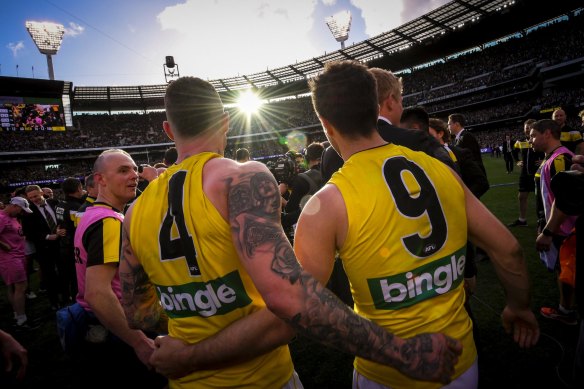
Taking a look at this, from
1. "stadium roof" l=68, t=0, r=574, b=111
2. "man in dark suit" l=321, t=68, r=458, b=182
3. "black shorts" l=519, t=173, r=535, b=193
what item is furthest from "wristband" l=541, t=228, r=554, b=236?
"stadium roof" l=68, t=0, r=574, b=111

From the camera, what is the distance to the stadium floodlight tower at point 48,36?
124 feet

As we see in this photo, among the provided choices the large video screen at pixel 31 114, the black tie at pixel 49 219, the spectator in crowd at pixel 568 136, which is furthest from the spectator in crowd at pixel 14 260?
the large video screen at pixel 31 114

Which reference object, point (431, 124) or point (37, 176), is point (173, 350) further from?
point (37, 176)

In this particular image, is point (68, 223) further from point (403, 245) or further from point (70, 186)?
point (403, 245)

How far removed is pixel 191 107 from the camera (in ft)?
4.96

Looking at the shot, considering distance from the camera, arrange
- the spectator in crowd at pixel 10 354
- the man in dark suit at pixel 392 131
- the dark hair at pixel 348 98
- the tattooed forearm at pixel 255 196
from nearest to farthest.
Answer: the tattooed forearm at pixel 255 196, the dark hair at pixel 348 98, the spectator in crowd at pixel 10 354, the man in dark suit at pixel 392 131

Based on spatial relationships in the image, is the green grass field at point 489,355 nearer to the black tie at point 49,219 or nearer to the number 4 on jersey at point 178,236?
the number 4 on jersey at point 178,236

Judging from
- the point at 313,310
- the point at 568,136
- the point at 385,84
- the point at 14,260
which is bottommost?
the point at 14,260

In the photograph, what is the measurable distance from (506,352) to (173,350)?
3399 mm

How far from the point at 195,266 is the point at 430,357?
100 cm

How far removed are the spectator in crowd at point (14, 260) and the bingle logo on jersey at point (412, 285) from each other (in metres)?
6.49

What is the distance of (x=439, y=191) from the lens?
4.77 feet

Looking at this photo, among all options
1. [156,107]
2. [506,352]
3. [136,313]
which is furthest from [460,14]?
[156,107]

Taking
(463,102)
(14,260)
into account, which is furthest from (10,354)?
(463,102)
